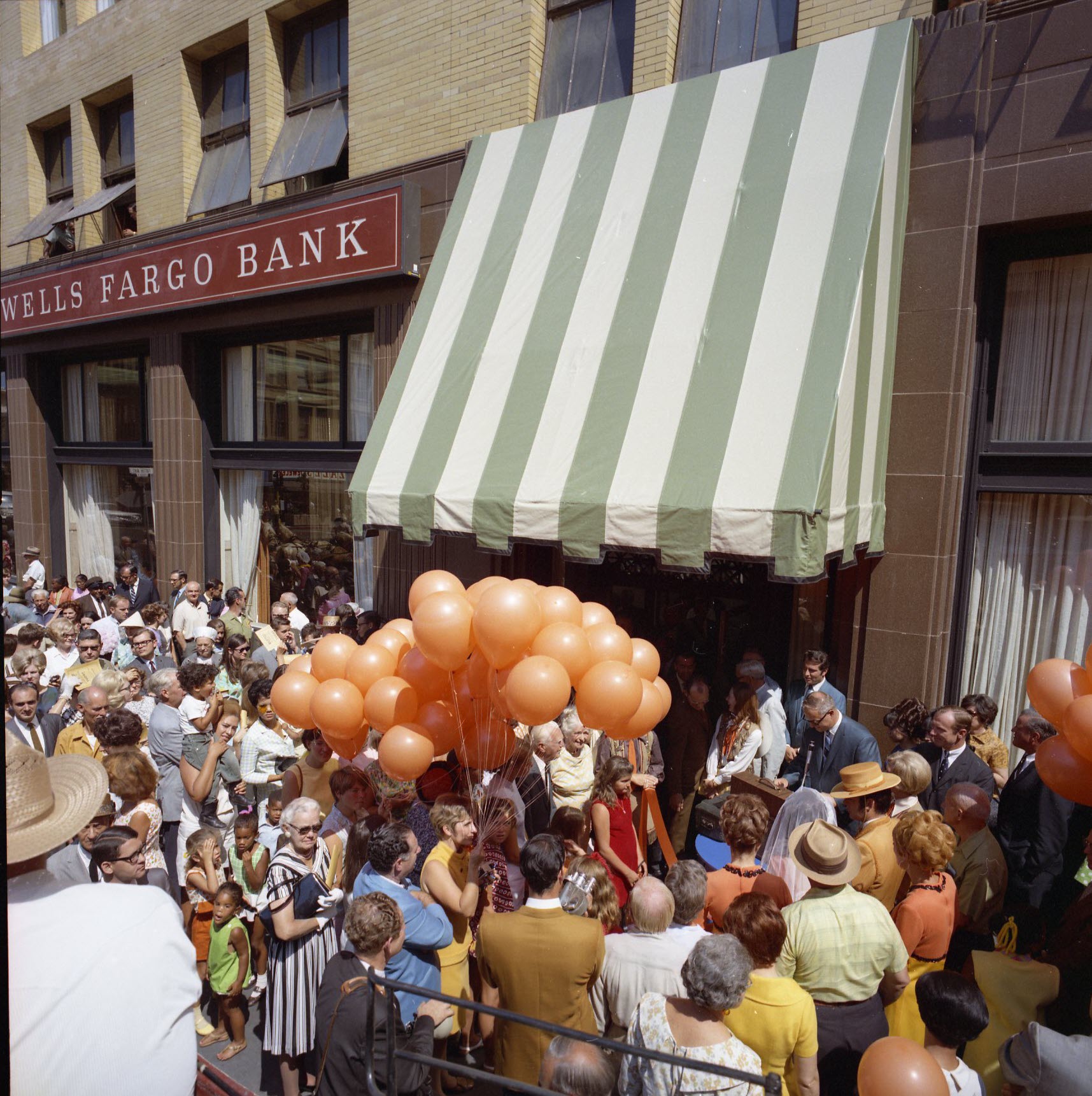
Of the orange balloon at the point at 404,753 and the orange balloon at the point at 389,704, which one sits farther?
the orange balloon at the point at 389,704

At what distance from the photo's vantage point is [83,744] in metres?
5.36

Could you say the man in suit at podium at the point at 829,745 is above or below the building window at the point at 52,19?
below

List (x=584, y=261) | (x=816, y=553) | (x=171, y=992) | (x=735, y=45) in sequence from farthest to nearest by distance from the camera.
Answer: (x=735, y=45) < (x=584, y=261) < (x=816, y=553) < (x=171, y=992)

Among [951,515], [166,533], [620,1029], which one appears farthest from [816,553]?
[166,533]

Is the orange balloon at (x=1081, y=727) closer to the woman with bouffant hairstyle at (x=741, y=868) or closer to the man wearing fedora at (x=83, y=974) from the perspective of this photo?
the woman with bouffant hairstyle at (x=741, y=868)

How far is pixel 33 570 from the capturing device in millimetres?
12859

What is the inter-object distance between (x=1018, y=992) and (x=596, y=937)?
5.54 feet

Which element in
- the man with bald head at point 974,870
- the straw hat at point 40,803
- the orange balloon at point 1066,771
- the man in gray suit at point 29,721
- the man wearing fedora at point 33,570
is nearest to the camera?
the straw hat at point 40,803

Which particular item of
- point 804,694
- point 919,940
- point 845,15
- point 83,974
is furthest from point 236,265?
point 919,940

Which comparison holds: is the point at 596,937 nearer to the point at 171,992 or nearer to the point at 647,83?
the point at 171,992

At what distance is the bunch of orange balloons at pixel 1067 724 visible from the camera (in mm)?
3549

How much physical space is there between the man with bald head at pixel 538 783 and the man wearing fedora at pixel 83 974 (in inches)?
118

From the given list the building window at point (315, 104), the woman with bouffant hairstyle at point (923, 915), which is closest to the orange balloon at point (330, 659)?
the woman with bouffant hairstyle at point (923, 915)

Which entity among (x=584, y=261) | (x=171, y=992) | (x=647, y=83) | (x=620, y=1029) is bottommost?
(x=620, y=1029)
